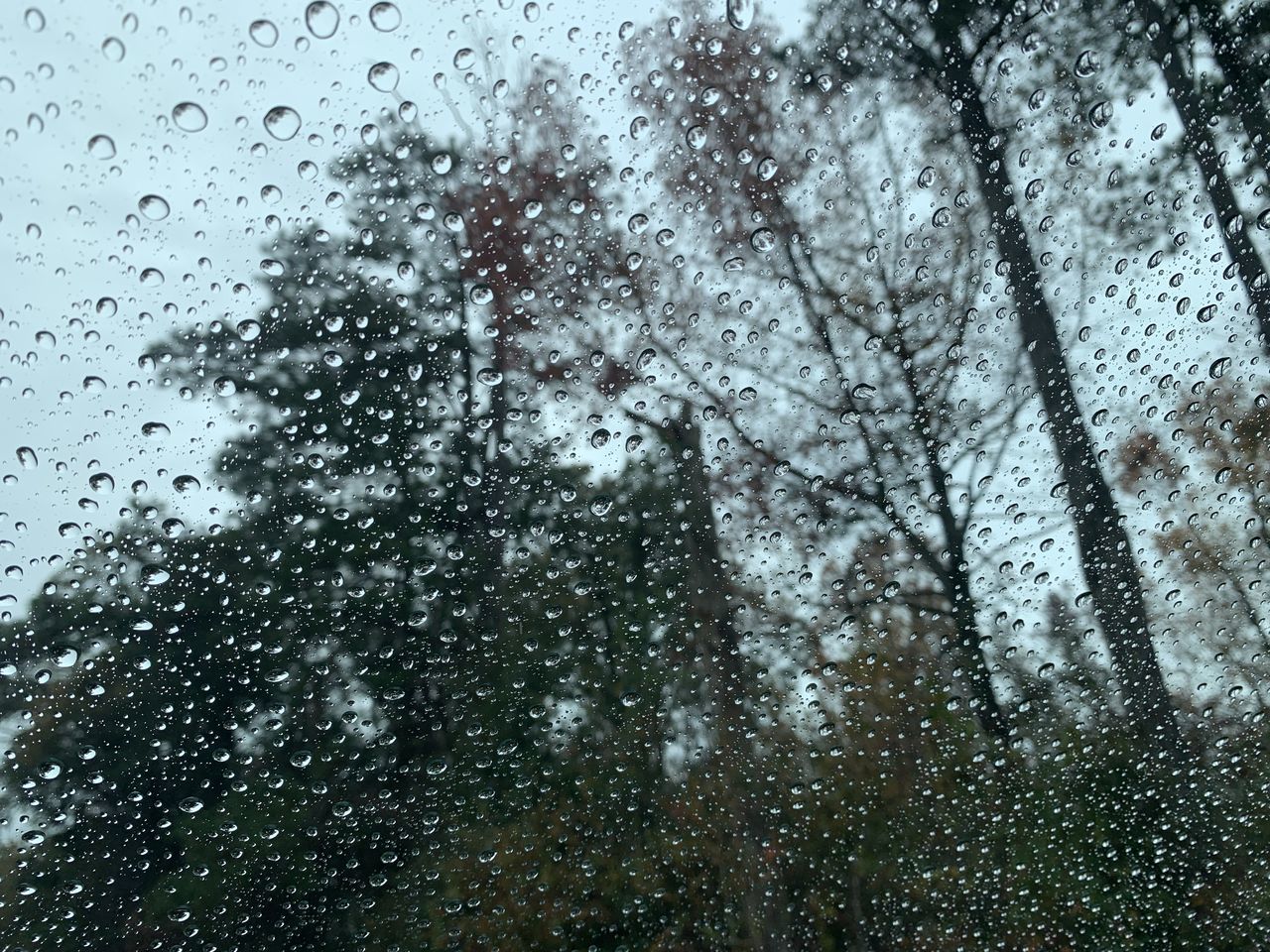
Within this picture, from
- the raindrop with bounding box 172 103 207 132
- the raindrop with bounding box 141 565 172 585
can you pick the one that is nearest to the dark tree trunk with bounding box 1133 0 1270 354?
the raindrop with bounding box 172 103 207 132

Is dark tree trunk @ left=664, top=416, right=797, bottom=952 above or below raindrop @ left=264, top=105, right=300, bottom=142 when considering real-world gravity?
below

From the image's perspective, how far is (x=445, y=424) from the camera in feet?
6.37

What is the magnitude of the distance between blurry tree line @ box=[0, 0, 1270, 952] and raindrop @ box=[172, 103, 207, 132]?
28 centimetres

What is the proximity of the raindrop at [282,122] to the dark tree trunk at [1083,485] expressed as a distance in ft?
5.34

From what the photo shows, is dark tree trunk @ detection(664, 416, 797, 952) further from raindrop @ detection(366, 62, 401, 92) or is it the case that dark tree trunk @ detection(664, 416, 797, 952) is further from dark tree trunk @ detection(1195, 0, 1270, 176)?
dark tree trunk @ detection(1195, 0, 1270, 176)

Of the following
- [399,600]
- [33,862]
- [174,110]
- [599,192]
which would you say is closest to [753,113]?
[599,192]

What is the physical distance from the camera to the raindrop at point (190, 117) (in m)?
1.58

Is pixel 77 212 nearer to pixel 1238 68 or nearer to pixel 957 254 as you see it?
pixel 957 254

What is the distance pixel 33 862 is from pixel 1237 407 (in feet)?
9.50

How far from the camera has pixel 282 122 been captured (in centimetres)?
165

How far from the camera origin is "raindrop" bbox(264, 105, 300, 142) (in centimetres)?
164

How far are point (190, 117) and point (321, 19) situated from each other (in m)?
0.33

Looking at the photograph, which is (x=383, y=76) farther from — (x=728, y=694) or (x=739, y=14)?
(x=728, y=694)

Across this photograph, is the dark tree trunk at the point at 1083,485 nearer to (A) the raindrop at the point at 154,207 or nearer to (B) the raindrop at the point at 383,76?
(B) the raindrop at the point at 383,76
